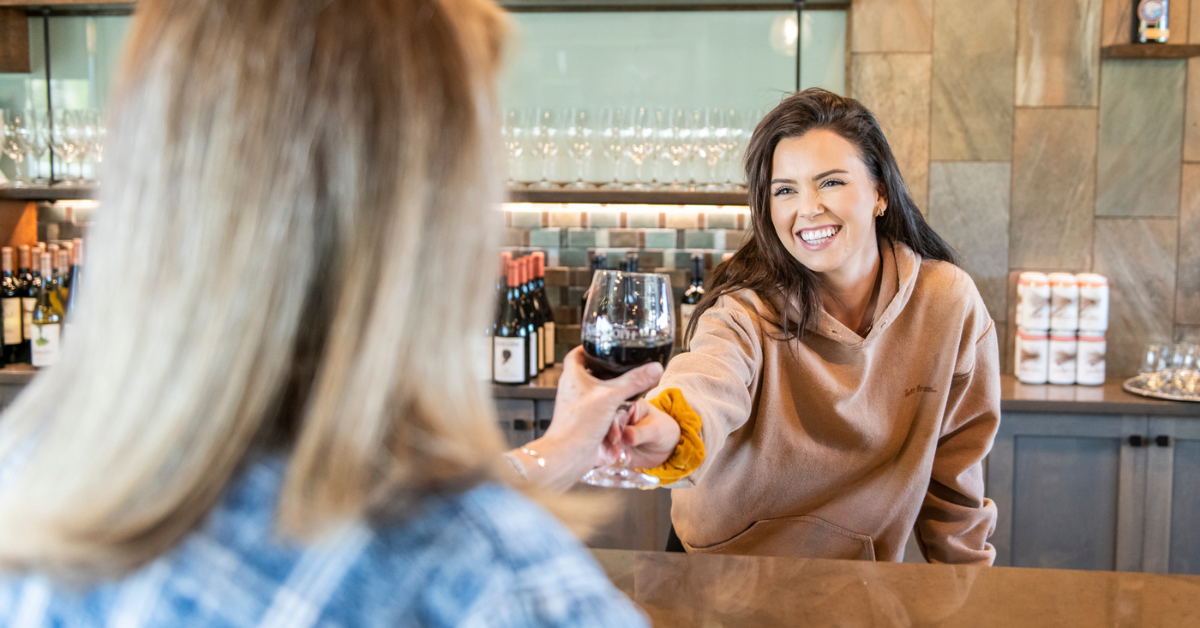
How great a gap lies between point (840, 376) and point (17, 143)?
2830mm

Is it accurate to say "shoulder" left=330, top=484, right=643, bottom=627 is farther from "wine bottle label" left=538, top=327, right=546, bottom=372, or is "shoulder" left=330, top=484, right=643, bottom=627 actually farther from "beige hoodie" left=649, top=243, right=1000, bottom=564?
"wine bottle label" left=538, top=327, right=546, bottom=372

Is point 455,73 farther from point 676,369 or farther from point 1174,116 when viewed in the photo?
point 1174,116

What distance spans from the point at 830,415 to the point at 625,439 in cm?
59

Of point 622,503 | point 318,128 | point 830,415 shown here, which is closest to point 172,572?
point 318,128

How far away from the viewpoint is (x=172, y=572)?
18.5 inches

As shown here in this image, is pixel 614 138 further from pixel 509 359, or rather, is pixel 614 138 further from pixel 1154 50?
pixel 1154 50

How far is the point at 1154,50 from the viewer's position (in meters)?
2.82

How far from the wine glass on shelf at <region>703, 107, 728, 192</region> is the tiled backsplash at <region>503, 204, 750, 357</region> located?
0.84 ft

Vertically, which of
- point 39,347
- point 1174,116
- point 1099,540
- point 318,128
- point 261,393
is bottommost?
point 1099,540

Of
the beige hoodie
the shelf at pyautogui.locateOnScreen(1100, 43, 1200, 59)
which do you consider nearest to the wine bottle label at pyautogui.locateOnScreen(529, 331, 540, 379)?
the beige hoodie

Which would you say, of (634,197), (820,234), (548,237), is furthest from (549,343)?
(820,234)

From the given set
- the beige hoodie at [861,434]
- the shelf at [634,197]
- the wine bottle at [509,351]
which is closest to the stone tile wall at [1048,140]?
the shelf at [634,197]

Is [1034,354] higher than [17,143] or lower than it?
lower

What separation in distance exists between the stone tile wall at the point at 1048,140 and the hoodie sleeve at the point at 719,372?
1579mm
